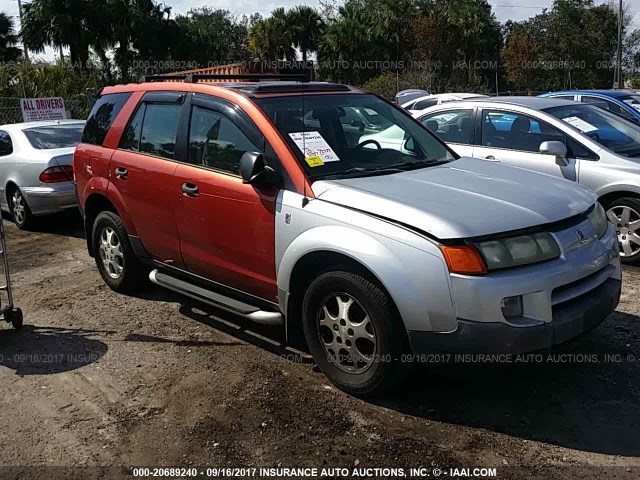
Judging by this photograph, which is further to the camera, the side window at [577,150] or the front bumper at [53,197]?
the front bumper at [53,197]

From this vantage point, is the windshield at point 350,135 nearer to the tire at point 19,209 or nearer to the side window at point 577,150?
the side window at point 577,150

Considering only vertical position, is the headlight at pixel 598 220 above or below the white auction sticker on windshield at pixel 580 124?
below

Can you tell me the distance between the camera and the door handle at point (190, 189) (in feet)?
14.8

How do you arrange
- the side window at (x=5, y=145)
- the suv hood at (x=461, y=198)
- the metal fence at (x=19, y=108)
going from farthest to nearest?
1. the metal fence at (x=19, y=108)
2. the side window at (x=5, y=145)
3. the suv hood at (x=461, y=198)

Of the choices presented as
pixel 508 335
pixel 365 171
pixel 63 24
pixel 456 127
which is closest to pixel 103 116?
pixel 365 171

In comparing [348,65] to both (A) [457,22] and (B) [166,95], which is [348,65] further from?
(B) [166,95]

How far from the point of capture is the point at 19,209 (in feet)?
29.6

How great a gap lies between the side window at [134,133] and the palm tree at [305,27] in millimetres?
35763

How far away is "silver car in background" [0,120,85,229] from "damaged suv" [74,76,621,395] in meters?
3.38

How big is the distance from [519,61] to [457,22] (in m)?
5.00

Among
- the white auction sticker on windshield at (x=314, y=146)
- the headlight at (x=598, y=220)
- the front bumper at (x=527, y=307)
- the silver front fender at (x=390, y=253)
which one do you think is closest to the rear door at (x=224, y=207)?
the white auction sticker on windshield at (x=314, y=146)

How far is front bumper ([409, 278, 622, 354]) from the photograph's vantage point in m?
3.27

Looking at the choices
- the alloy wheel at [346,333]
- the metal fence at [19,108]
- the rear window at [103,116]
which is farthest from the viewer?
the metal fence at [19,108]

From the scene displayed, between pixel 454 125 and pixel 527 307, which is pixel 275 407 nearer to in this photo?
pixel 527 307
